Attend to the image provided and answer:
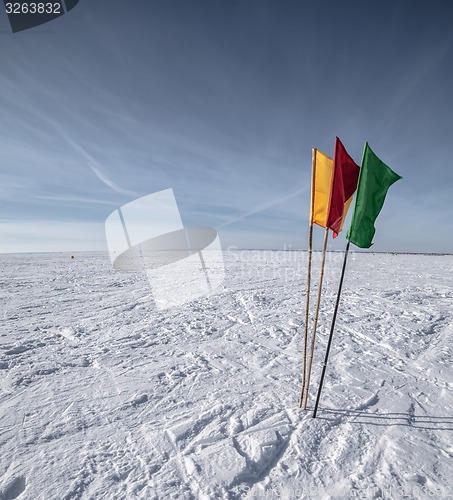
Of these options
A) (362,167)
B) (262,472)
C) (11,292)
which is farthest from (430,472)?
(11,292)

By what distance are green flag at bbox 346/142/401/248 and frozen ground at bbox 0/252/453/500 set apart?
7.33ft

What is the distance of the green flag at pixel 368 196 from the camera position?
2.89 meters

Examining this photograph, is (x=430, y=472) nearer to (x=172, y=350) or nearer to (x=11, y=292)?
(x=172, y=350)

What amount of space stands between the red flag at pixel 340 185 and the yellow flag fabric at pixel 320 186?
0.10 m

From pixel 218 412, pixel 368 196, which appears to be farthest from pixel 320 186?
pixel 218 412

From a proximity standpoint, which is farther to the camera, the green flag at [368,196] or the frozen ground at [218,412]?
the green flag at [368,196]

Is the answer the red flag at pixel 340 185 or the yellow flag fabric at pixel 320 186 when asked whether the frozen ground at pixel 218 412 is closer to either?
the red flag at pixel 340 185

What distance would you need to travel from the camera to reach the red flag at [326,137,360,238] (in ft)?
9.60

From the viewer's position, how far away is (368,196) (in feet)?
9.71

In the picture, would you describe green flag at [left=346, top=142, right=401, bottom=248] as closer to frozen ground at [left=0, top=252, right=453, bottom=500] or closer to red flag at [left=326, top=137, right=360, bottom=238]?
red flag at [left=326, top=137, right=360, bottom=238]

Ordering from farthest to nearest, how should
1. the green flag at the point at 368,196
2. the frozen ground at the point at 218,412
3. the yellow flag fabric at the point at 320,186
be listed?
the yellow flag fabric at the point at 320,186, the green flag at the point at 368,196, the frozen ground at the point at 218,412

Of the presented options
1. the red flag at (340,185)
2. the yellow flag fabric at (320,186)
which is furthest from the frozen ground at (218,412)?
the yellow flag fabric at (320,186)

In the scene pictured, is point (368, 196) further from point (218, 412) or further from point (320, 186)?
point (218, 412)

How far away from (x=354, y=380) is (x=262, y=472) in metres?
2.47
